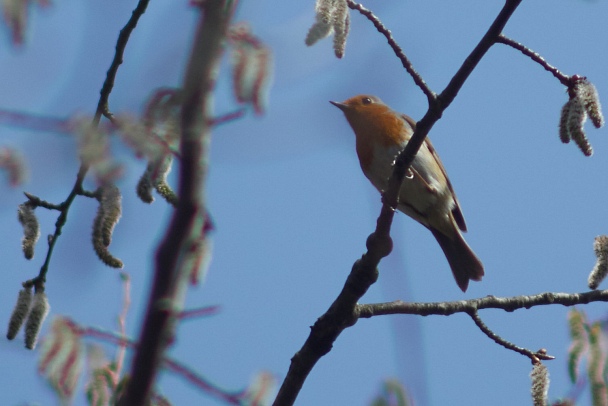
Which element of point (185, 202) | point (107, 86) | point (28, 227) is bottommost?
point (185, 202)

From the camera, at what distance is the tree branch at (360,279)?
11.1ft

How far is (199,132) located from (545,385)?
2601 mm

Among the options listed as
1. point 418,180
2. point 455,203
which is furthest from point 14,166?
point 455,203

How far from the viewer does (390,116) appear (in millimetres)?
6098

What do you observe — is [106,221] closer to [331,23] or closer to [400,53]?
[331,23]

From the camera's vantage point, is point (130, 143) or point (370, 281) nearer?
point (130, 143)

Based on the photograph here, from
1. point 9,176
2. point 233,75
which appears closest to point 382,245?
point 233,75

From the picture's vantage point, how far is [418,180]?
5688 mm

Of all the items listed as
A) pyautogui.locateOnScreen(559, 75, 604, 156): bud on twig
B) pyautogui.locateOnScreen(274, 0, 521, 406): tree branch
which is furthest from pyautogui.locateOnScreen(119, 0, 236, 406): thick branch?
pyautogui.locateOnScreen(559, 75, 604, 156): bud on twig

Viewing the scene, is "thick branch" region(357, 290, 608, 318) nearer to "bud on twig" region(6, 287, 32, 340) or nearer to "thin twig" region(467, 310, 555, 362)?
"thin twig" region(467, 310, 555, 362)

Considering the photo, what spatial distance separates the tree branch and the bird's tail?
8.34 feet

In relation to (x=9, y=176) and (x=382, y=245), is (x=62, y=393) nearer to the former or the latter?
(x=9, y=176)

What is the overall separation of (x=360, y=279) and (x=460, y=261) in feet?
9.24

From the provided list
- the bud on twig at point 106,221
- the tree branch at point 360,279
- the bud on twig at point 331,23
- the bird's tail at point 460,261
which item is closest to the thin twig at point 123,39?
the bud on twig at point 106,221
